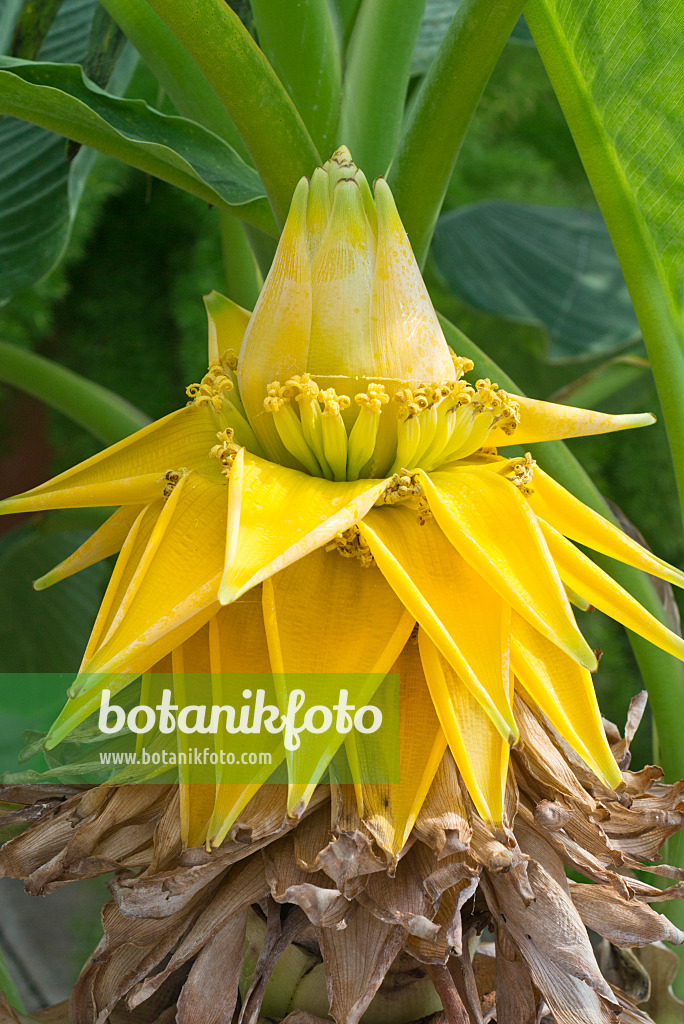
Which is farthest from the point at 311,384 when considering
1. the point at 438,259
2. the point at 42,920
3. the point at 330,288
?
the point at 438,259

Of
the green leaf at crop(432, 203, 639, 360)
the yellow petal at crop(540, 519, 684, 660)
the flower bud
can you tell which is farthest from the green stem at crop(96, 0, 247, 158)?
the green leaf at crop(432, 203, 639, 360)

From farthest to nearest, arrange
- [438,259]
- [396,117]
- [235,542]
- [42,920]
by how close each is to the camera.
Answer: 1. [438,259]
2. [42,920]
3. [396,117]
4. [235,542]

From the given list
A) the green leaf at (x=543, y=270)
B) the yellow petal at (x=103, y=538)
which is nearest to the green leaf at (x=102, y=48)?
the yellow petal at (x=103, y=538)

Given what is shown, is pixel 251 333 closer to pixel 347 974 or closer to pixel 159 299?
pixel 347 974

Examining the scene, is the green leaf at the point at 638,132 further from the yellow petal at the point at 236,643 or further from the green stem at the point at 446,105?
the yellow petal at the point at 236,643

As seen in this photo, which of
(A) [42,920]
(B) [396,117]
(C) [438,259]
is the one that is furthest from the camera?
(C) [438,259]

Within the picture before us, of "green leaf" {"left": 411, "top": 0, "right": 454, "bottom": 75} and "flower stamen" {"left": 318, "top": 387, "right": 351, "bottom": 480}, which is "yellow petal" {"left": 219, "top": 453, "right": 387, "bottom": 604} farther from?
"green leaf" {"left": 411, "top": 0, "right": 454, "bottom": 75}

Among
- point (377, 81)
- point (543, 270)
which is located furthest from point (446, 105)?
point (543, 270)
